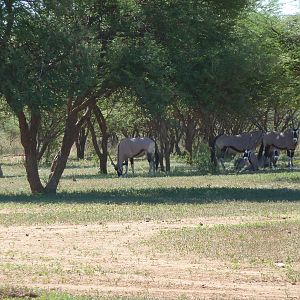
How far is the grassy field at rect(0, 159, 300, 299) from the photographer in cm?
1219

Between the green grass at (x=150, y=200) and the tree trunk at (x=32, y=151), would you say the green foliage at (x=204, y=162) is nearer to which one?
the green grass at (x=150, y=200)

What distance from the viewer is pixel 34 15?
24297mm

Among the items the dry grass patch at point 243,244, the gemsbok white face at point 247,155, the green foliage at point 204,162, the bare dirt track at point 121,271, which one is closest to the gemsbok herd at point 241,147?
the gemsbok white face at point 247,155

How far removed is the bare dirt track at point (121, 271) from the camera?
10406mm

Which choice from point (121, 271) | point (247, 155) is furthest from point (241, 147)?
point (121, 271)

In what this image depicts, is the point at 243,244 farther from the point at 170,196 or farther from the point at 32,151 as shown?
the point at 32,151

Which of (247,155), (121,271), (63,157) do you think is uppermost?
(63,157)

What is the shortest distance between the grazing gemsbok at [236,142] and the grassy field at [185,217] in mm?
9737

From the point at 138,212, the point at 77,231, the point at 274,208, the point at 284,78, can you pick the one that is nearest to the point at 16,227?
the point at 77,231

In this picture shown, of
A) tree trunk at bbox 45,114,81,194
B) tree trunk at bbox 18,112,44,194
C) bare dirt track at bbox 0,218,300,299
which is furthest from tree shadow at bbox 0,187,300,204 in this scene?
bare dirt track at bbox 0,218,300,299

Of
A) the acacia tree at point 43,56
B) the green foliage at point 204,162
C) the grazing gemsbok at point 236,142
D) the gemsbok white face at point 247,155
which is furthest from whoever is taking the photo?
the grazing gemsbok at point 236,142

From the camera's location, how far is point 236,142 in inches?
1678

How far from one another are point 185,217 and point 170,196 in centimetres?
600

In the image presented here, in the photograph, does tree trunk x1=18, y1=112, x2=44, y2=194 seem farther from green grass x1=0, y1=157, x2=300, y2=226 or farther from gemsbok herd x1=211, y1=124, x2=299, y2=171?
gemsbok herd x1=211, y1=124, x2=299, y2=171
